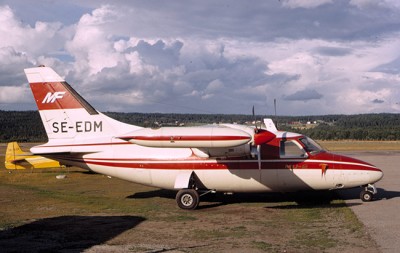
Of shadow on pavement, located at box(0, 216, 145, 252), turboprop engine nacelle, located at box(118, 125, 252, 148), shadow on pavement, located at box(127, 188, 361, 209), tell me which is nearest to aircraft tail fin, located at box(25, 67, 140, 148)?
shadow on pavement, located at box(127, 188, 361, 209)

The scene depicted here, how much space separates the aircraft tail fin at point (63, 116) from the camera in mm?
18156

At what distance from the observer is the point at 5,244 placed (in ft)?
34.9

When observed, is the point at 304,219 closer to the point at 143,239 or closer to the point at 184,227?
the point at 184,227

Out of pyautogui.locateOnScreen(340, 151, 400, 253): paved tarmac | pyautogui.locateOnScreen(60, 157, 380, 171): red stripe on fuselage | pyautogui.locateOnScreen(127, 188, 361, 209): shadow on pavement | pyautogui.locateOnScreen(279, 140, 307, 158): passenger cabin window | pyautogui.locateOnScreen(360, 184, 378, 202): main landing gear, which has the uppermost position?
pyautogui.locateOnScreen(279, 140, 307, 158): passenger cabin window

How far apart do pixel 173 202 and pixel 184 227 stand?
5.00 metres

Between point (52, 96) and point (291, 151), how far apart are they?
988 cm

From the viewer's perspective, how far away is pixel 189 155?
1686 centimetres

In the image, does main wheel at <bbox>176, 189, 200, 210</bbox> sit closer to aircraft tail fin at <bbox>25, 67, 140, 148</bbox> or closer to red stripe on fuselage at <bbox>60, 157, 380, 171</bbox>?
red stripe on fuselage at <bbox>60, 157, 380, 171</bbox>

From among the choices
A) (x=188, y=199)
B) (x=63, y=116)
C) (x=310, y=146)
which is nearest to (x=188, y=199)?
(x=188, y=199)

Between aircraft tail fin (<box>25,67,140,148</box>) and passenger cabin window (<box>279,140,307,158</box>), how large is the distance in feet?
20.2

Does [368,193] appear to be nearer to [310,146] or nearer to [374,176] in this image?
[374,176]

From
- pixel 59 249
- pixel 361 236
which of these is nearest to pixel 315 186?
pixel 361 236

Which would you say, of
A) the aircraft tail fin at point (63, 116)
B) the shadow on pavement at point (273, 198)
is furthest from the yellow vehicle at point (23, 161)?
the aircraft tail fin at point (63, 116)

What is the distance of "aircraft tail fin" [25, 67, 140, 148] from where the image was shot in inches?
715
